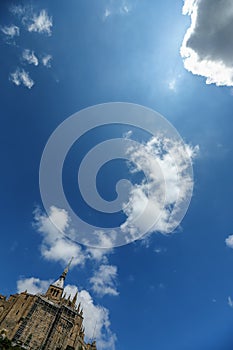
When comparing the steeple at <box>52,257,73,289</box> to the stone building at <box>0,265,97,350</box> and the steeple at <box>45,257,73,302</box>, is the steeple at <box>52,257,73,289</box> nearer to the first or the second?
the steeple at <box>45,257,73,302</box>

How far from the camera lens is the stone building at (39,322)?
6438cm

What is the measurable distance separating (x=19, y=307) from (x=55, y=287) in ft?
67.2

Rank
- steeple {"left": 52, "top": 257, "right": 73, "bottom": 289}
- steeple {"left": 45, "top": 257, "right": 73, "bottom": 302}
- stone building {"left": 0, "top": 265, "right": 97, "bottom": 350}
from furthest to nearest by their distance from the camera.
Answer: steeple {"left": 52, "top": 257, "right": 73, "bottom": 289} → steeple {"left": 45, "top": 257, "right": 73, "bottom": 302} → stone building {"left": 0, "top": 265, "right": 97, "bottom": 350}

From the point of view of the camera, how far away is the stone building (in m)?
64.4

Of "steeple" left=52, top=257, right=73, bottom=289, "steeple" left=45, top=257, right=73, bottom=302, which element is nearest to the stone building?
"steeple" left=45, top=257, right=73, bottom=302

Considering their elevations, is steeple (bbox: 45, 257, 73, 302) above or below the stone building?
above

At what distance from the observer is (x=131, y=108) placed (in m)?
30.7

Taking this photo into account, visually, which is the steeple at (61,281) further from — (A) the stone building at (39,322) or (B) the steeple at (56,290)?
(A) the stone building at (39,322)

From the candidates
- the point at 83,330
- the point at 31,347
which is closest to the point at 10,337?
the point at 31,347

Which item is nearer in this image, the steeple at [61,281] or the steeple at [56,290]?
the steeple at [56,290]

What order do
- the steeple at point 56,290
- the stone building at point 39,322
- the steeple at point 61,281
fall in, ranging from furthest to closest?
the steeple at point 61,281
the steeple at point 56,290
the stone building at point 39,322

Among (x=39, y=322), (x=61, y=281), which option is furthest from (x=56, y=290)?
(x=39, y=322)

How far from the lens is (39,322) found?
68.5m

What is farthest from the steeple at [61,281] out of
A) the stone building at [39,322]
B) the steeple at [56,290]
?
the stone building at [39,322]
